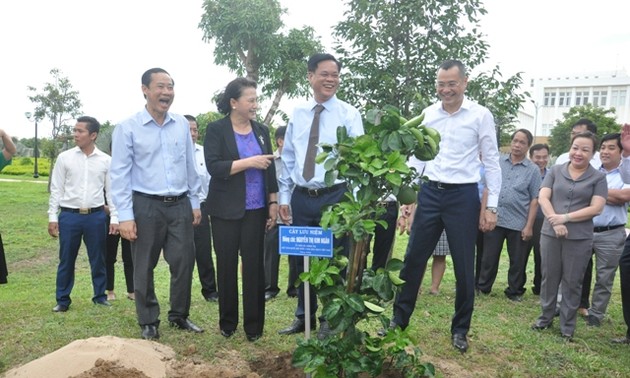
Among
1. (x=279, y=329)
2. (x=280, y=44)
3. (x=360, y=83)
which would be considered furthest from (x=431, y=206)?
(x=280, y=44)

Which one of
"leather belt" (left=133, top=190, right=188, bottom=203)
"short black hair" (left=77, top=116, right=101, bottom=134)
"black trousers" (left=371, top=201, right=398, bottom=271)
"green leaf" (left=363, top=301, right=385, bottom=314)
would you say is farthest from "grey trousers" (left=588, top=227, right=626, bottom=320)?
"short black hair" (left=77, top=116, right=101, bottom=134)

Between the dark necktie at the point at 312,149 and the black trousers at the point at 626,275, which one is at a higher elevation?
the dark necktie at the point at 312,149

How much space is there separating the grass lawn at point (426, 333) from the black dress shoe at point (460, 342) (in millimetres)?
52

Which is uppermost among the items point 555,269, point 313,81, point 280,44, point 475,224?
point 280,44

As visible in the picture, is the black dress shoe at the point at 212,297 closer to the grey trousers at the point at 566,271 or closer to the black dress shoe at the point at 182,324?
the black dress shoe at the point at 182,324

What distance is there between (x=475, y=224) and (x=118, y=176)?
2.76 metres

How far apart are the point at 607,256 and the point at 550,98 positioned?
243 feet

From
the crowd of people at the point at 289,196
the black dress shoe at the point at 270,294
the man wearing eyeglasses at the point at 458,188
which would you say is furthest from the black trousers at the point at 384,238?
the black dress shoe at the point at 270,294

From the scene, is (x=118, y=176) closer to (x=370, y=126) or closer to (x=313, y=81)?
(x=313, y=81)

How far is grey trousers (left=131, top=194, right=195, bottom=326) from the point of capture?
4.11 meters

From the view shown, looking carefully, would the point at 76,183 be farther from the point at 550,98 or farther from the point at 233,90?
the point at 550,98

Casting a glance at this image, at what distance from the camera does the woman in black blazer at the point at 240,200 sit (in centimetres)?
404

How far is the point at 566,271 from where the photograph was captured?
4.62 meters

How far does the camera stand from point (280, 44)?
1831cm
